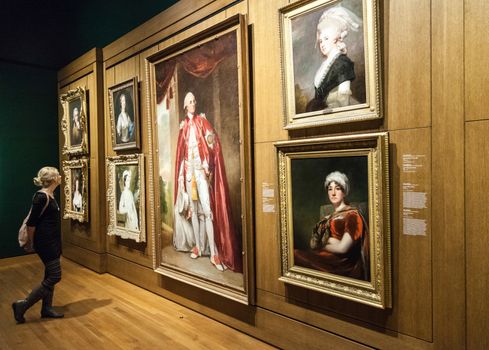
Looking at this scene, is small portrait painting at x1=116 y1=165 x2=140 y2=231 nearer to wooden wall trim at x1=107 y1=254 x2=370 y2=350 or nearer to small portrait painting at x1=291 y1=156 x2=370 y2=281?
wooden wall trim at x1=107 y1=254 x2=370 y2=350

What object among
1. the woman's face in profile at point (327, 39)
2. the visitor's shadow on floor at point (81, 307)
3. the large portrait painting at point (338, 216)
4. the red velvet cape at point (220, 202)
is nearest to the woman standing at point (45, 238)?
the visitor's shadow on floor at point (81, 307)

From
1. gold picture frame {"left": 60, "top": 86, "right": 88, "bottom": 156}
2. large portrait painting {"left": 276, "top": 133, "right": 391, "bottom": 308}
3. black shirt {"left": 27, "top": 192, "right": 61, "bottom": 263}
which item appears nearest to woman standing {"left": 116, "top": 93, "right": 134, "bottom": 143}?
gold picture frame {"left": 60, "top": 86, "right": 88, "bottom": 156}

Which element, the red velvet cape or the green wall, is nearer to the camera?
the red velvet cape

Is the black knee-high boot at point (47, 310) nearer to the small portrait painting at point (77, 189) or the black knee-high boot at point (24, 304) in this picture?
the black knee-high boot at point (24, 304)

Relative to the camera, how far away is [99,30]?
25.7ft

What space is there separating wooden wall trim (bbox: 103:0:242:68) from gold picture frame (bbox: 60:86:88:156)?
1.05 metres

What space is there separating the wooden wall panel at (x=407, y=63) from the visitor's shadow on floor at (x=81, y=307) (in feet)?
14.4

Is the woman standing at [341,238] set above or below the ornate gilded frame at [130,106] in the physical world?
below

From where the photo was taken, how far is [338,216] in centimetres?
327

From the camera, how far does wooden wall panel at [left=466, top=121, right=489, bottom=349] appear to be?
2.54 meters

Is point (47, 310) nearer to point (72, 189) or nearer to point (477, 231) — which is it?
point (72, 189)

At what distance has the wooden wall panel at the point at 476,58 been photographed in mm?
2512

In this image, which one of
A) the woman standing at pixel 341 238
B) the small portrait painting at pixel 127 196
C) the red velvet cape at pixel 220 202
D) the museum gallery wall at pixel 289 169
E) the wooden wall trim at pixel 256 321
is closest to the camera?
the museum gallery wall at pixel 289 169

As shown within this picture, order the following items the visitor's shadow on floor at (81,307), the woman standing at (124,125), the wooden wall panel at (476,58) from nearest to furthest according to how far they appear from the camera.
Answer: the wooden wall panel at (476,58)
the visitor's shadow on floor at (81,307)
the woman standing at (124,125)
